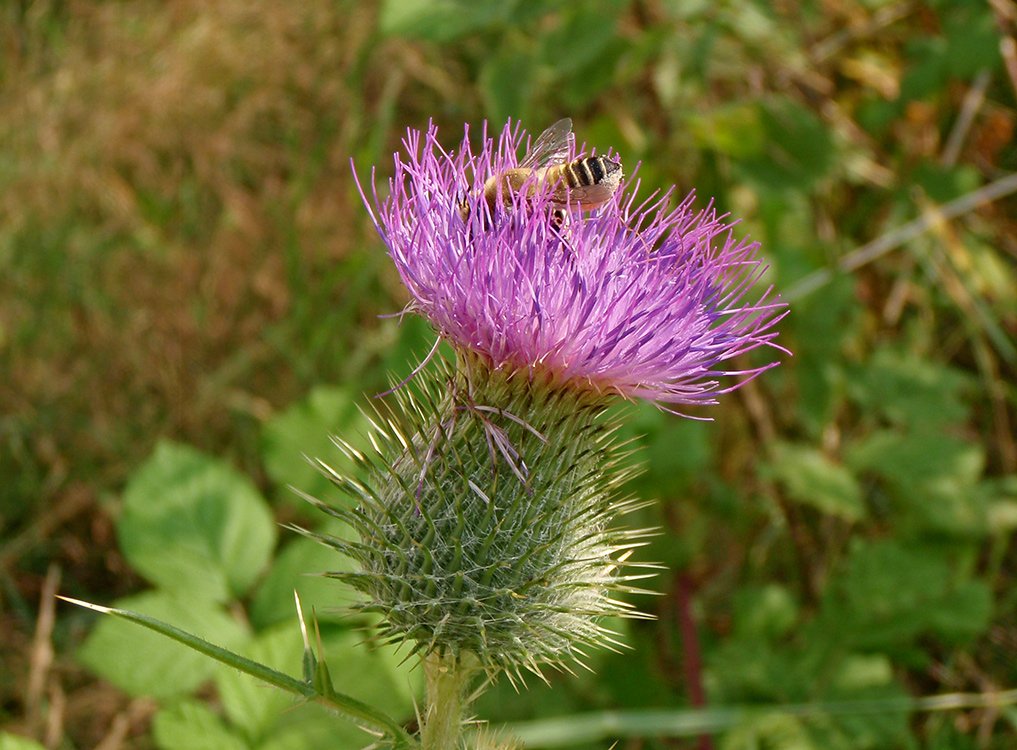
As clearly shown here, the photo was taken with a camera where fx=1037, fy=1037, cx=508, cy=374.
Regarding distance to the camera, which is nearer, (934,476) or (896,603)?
(896,603)

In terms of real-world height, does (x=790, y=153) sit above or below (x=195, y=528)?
above

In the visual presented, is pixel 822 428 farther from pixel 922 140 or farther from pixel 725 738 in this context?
pixel 922 140

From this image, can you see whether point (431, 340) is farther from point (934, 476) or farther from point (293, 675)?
point (934, 476)

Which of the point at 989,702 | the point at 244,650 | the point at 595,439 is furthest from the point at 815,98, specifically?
the point at 244,650

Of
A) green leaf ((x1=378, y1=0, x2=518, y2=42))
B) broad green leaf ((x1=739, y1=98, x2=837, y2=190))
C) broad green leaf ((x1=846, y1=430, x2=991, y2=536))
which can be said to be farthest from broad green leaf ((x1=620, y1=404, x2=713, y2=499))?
green leaf ((x1=378, y1=0, x2=518, y2=42))

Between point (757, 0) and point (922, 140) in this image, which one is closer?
point (757, 0)

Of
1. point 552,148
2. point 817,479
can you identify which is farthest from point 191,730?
point 817,479
